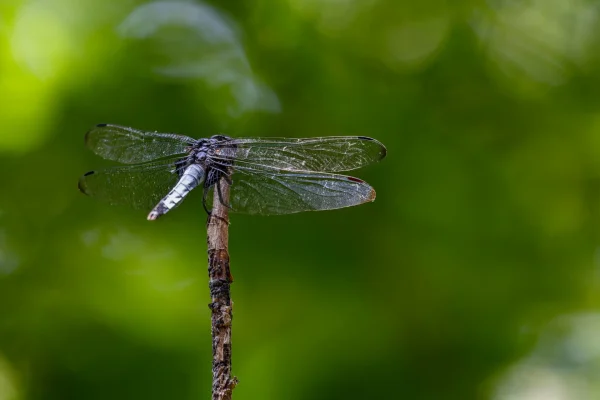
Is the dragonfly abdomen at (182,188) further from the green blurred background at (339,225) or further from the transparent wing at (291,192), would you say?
the green blurred background at (339,225)

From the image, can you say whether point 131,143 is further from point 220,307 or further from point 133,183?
point 220,307

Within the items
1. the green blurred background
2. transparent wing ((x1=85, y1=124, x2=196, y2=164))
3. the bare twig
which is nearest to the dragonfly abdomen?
transparent wing ((x1=85, y1=124, x2=196, y2=164))

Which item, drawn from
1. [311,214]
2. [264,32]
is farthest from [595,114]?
[264,32]

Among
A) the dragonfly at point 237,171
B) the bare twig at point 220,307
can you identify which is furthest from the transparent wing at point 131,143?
the bare twig at point 220,307

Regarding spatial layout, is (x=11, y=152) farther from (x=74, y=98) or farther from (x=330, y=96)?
(x=330, y=96)

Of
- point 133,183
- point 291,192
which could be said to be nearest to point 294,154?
point 291,192

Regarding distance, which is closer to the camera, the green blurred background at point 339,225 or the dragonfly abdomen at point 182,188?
the dragonfly abdomen at point 182,188

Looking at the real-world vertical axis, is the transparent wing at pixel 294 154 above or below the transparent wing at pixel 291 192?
above
